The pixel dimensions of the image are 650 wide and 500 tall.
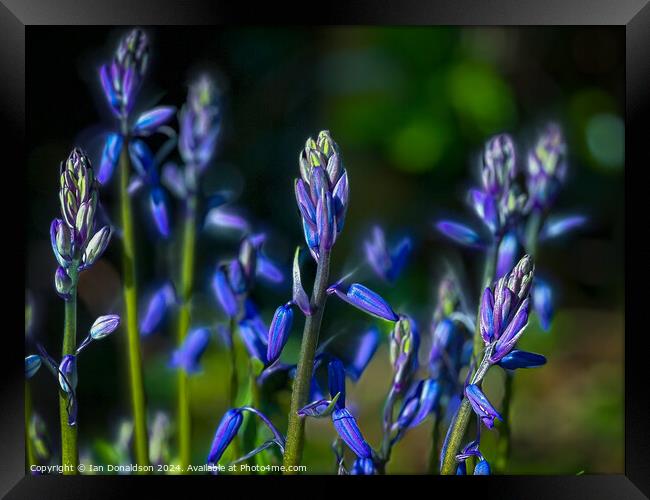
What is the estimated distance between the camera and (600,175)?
5.38 ft

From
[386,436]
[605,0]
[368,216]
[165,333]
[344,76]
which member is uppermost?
[605,0]

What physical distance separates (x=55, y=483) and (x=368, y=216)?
94 centimetres

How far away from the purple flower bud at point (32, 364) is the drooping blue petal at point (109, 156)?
0.43m

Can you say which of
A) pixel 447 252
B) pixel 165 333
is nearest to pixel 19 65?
pixel 165 333

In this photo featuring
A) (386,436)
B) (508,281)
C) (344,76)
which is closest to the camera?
(508,281)

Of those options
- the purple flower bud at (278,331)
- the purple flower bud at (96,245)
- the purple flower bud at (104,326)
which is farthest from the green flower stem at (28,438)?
the purple flower bud at (278,331)

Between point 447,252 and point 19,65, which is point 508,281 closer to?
point 447,252

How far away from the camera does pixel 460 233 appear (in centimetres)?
163

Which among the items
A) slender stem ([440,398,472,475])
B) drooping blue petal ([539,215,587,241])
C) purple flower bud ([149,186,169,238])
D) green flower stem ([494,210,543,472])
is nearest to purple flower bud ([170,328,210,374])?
purple flower bud ([149,186,169,238])

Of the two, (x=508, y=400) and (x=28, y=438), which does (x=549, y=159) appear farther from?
(x=28, y=438)

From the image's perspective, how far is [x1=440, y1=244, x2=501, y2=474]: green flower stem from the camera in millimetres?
1393

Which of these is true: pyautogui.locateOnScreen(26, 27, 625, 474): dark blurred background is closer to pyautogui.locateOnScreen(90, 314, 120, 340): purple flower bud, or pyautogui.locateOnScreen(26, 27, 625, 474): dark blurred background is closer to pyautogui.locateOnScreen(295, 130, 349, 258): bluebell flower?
pyautogui.locateOnScreen(90, 314, 120, 340): purple flower bud

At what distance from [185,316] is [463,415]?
2.14ft

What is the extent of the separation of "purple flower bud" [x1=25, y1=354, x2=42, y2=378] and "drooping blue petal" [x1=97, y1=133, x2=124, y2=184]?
0.43m
